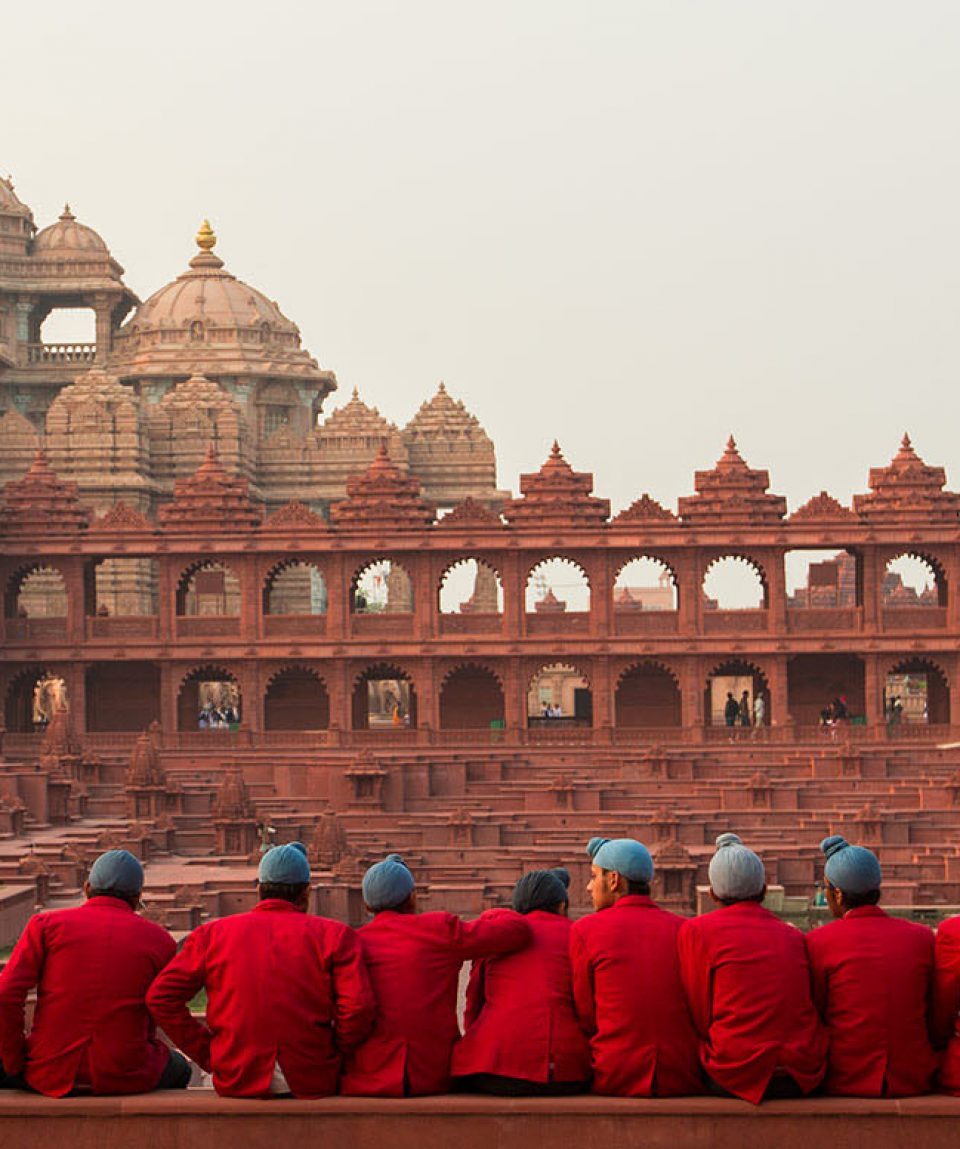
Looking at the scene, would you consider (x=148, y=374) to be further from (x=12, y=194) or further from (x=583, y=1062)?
(x=583, y=1062)

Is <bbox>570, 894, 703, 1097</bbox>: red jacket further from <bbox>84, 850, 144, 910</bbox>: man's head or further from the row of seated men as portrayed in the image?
<bbox>84, 850, 144, 910</bbox>: man's head

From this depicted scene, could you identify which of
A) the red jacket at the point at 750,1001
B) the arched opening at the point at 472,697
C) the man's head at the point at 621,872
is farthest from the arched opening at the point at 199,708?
the red jacket at the point at 750,1001

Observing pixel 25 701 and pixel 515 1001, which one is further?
pixel 25 701

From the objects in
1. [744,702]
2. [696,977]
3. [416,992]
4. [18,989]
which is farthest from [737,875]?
[744,702]

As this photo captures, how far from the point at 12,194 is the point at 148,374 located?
8.10m

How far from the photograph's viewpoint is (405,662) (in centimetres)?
A: 5228

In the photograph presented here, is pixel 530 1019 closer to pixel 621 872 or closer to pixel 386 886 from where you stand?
pixel 621 872

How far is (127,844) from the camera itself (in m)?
35.5

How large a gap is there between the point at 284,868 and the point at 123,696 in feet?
142

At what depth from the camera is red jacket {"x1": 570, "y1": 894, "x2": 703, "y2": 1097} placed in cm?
1079

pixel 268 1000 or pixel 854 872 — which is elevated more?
pixel 854 872

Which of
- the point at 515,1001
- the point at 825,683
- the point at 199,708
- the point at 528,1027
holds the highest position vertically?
the point at 825,683


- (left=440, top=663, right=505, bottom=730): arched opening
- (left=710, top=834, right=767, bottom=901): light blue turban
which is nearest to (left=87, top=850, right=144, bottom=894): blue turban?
(left=710, top=834, right=767, bottom=901): light blue turban

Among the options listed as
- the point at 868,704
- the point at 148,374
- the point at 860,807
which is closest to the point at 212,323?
the point at 148,374
